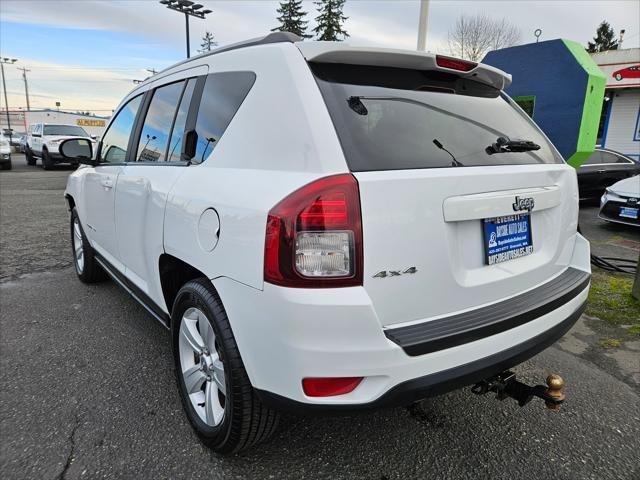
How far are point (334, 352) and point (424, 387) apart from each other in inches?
14.7

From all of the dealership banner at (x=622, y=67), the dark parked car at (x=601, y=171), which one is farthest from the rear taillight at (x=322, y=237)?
the dealership banner at (x=622, y=67)

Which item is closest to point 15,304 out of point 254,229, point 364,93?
point 254,229

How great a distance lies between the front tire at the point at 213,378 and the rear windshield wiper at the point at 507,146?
140 cm

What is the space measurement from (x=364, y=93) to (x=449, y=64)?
517 mm

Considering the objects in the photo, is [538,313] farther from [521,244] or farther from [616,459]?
[616,459]

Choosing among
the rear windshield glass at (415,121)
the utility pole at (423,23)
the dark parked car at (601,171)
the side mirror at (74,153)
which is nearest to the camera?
the rear windshield glass at (415,121)

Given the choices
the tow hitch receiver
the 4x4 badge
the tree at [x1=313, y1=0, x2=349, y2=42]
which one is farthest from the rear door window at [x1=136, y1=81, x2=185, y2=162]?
the tree at [x1=313, y1=0, x2=349, y2=42]

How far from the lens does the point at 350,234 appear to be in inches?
61.0

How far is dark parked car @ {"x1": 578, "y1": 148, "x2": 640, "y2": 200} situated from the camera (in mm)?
9664

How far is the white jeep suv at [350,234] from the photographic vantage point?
1557mm

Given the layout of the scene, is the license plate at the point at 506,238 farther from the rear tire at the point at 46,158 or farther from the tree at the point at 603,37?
the tree at the point at 603,37

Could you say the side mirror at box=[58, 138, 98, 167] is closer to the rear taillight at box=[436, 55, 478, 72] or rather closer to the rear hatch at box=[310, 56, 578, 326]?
the rear hatch at box=[310, 56, 578, 326]

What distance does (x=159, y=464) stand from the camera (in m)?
2.06

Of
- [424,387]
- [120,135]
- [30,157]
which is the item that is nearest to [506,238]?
[424,387]
